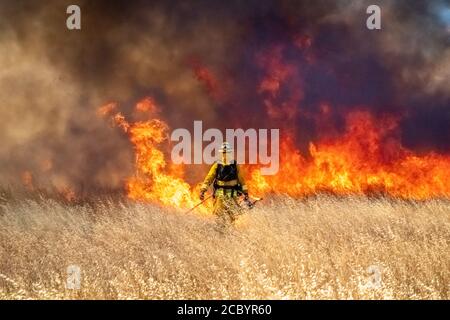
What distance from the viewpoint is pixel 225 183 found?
8.83 m

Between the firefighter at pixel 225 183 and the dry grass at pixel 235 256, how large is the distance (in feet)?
1.30

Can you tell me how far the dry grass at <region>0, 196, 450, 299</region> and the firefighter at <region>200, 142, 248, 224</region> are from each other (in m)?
0.40

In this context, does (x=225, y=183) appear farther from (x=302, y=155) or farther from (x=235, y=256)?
(x=302, y=155)

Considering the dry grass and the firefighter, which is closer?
the dry grass

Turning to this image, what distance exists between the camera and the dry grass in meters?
4.60

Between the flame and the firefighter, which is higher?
the flame
